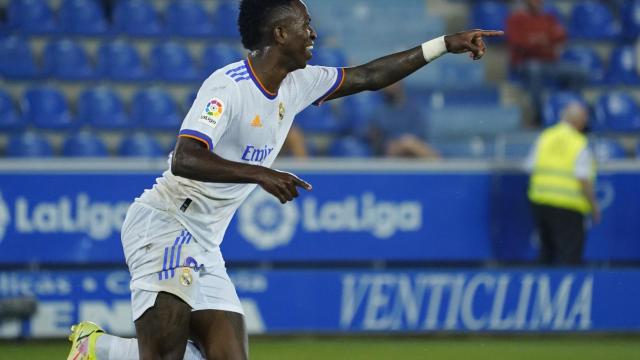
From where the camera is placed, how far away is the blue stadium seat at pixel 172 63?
12.6 meters

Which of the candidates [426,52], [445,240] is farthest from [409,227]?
[426,52]

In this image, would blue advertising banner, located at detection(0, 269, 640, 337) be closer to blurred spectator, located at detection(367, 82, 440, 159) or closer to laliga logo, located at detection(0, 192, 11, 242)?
laliga logo, located at detection(0, 192, 11, 242)

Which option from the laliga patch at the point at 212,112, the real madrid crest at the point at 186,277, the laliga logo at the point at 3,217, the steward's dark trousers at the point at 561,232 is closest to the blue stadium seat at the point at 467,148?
the steward's dark trousers at the point at 561,232

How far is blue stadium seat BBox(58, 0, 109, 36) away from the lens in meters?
12.8

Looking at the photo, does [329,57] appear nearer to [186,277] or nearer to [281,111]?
[281,111]

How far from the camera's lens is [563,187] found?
11.0 m

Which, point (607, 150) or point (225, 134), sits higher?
point (225, 134)

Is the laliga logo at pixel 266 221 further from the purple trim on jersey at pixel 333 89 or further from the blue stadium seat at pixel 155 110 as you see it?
the purple trim on jersey at pixel 333 89

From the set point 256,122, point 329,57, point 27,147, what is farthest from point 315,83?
point 329,57

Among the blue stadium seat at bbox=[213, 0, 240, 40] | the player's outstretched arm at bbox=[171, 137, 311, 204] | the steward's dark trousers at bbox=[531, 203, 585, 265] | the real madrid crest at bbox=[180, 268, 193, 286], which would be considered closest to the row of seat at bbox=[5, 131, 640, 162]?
the steward's dark trousers at bbox=[531, 203, 585, 265]

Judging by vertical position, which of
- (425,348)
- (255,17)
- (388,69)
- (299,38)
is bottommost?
(425,348)

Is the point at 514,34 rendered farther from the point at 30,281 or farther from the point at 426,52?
the point at 426,52

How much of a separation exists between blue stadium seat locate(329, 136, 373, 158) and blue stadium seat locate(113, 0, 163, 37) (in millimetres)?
2517

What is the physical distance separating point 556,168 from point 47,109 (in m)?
5.13
